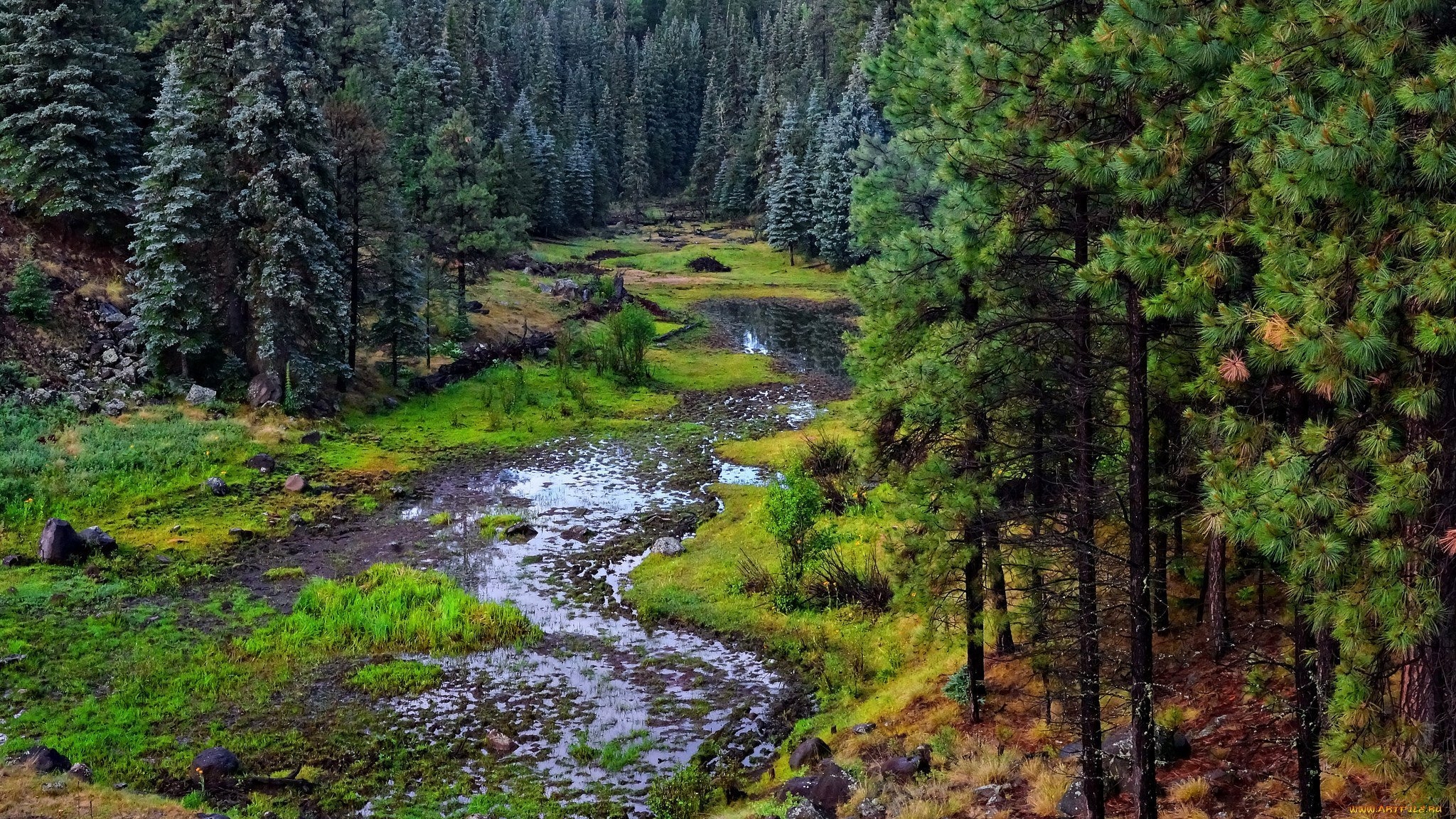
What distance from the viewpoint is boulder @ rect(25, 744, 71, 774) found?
1429 cm

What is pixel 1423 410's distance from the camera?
24.9 feet

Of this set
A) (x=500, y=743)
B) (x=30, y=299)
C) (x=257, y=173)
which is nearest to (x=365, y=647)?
(x=500, y=743)

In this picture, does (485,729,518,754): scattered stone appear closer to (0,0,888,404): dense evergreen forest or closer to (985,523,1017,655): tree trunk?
(985,523,1017,655): tree trunk

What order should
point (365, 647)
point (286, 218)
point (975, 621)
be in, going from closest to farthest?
1. point (975, 621)
2. point (365, 647)
3. point (286, 218)

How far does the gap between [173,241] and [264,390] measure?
5.83 meters

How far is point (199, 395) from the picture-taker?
33.9 m

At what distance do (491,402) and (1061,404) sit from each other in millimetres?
32097

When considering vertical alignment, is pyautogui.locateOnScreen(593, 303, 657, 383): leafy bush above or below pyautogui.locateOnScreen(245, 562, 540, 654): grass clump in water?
above

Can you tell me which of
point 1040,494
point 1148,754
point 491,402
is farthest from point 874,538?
point 491,402

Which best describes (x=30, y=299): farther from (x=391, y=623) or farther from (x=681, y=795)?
(x=681, y=795)

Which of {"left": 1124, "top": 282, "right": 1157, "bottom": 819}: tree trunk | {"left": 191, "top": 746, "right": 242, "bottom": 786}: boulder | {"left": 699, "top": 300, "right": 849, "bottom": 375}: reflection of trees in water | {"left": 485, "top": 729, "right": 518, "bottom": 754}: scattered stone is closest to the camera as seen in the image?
{"left": 1124, "top": 282, "right": 1157, "bottom": 819}: tree trunk

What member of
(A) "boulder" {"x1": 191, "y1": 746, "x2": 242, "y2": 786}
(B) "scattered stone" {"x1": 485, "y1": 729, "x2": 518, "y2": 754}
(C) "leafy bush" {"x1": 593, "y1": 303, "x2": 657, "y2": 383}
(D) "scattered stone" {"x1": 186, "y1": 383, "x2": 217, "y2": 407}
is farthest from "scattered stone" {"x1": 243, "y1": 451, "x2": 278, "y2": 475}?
(C) "leafy bush" {"x1": 593, "y1": 303, "x2": 657, "y2": 383}

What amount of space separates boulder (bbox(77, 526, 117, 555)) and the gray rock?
0.13 metres

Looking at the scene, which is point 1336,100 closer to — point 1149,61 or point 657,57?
point 1149,61
